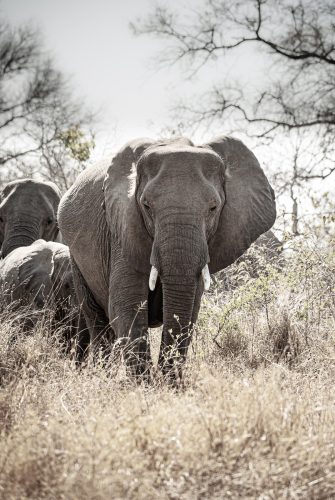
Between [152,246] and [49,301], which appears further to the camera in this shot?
[49,301]

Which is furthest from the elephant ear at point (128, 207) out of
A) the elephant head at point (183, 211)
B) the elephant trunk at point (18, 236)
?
the elephant trunk at point (18, 236)

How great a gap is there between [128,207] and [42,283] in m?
3.27

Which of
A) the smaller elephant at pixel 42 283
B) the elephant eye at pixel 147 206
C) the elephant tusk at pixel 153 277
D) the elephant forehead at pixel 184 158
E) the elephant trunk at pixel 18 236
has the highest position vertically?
the elephant forehead at pixel 184 158

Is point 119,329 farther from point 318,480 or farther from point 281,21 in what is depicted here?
point 281,21

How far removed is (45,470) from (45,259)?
19.5ft

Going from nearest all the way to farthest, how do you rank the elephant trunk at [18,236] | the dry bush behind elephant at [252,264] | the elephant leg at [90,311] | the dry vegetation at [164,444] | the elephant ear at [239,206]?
the dry vegetation at [164,444], the elephant ear at [239,206], the elephant leg at [90,311], the dry bush behind elephant at [252,264], the elephant trunk at [18,236]

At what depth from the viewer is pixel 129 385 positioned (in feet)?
16.9

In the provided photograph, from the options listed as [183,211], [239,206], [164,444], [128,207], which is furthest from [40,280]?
[164,444]

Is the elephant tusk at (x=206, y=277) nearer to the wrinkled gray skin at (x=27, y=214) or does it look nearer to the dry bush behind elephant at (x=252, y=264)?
the dry bush behind elephant at (x=252, y=264)

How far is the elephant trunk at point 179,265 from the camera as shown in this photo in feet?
17.8

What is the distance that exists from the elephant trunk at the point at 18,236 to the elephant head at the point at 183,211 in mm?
5460

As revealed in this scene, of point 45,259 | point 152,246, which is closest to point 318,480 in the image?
point 152,246

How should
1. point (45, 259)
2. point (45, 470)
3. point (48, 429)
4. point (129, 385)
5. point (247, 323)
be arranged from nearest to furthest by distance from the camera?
point (45, 470) < point (48, 429) < point (129, 385) < point (247, 323) < point (45, 259)

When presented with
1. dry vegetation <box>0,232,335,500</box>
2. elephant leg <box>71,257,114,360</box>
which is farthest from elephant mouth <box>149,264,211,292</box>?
elephant leg <box>71,257,114,360</box>
